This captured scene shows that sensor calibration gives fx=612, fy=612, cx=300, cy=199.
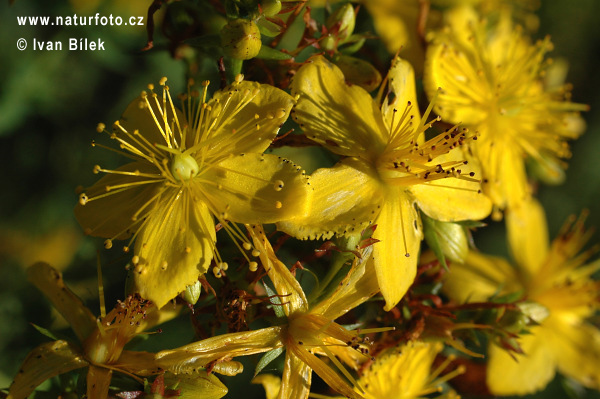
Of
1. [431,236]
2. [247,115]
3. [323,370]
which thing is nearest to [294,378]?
[323,370]

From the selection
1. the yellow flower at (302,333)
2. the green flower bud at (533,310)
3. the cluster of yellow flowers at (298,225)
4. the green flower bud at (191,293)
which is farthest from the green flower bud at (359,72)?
the green flower bud at (533,310)

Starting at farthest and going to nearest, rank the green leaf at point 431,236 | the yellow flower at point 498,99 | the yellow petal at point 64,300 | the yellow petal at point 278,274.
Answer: the yellow flower at point 498,99 < the green leaf at point 431,236 < the yellow petal at point 64,300 < the yellow petal at point 278,274

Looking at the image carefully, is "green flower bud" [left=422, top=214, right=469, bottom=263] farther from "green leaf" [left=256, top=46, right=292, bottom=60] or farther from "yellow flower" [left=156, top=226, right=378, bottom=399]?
"green leaf" [left=256, top=46, right=292, bottom=60]

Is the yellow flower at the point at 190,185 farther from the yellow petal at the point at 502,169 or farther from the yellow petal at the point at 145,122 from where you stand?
the yellow petal at the point at 502,169

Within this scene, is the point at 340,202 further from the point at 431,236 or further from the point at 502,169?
the point at 502,169

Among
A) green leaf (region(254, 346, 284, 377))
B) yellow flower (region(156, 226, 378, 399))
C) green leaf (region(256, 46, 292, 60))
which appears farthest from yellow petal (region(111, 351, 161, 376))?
green leaf (region(256, 46, 292, 60))

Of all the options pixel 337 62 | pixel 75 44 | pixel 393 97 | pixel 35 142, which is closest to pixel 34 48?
pixel 75 44

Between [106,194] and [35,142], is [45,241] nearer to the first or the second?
[35,142]
